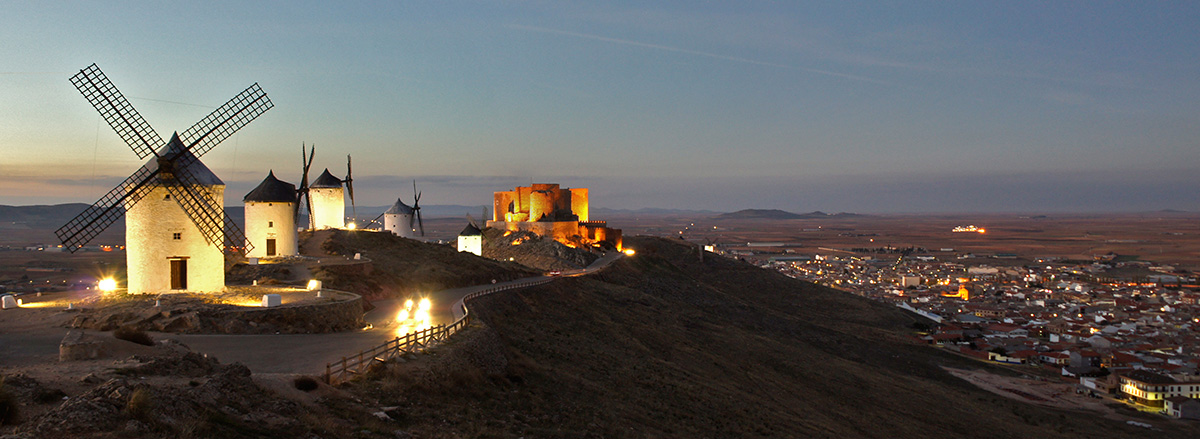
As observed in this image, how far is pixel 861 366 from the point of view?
35.8m

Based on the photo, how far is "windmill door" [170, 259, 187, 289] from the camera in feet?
76.8

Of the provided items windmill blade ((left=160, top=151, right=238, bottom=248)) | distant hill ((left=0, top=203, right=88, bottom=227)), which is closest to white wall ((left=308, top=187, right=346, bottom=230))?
windmill blade ((left=160, top=151, right=238, bottom=248))

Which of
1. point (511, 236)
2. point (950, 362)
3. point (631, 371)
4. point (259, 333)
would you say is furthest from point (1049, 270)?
point (259, 333)

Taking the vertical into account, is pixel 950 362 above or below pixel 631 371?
below

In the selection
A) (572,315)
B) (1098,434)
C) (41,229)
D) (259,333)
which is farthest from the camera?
(41,229)

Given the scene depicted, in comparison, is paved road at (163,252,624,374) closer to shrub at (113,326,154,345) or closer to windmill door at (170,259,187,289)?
shrub at (113,326,154,345)

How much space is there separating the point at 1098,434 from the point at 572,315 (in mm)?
22721

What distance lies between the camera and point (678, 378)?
23.9 meters

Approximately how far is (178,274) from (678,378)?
1735 cm

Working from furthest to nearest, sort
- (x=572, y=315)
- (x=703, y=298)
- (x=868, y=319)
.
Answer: (x=868, y=319)
(x=703, y=298)
(x=572, y=315)

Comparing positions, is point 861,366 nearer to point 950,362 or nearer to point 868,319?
point 950,362

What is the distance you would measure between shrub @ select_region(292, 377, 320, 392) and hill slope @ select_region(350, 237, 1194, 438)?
1.18 meters

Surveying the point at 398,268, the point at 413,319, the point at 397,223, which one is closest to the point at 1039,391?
the point at 413,319

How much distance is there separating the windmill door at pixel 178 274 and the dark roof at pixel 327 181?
79.2 feet
